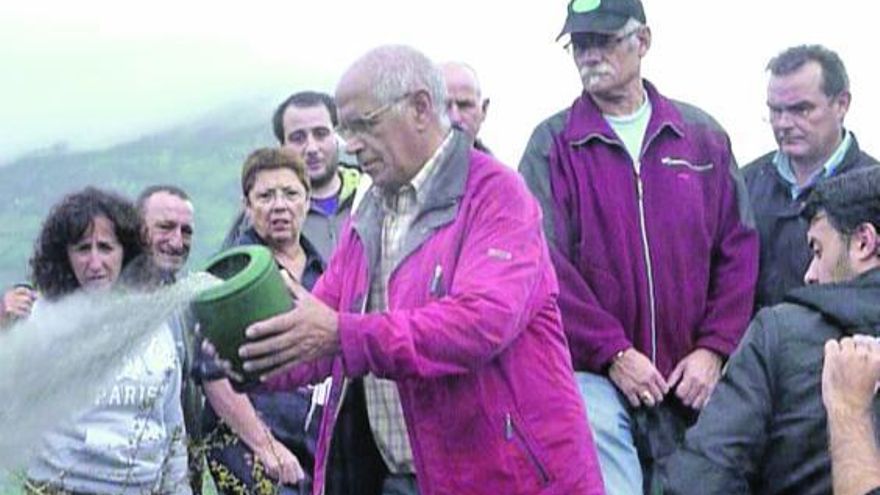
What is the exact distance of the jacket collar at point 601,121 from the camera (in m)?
7.08

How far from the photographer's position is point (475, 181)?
5668mm

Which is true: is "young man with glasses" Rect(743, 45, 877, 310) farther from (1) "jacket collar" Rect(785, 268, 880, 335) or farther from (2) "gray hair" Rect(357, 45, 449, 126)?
(1) "jacket collar" Rect(785, 268, 880, 335)

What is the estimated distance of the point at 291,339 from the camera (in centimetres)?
525

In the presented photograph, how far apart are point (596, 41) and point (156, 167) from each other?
7.30 m

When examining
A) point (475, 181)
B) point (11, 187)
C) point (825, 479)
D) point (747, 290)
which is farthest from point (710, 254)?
point (11, 187)

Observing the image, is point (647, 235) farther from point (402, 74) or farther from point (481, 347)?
point (481, 347)

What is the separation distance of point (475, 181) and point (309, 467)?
239cm

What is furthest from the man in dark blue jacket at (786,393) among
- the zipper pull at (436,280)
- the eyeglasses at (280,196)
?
the eyeglasses at (280,196)

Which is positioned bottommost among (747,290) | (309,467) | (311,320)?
(309,467)

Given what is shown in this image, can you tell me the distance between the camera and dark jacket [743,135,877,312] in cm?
727

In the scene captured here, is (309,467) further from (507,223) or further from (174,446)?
(507,223)

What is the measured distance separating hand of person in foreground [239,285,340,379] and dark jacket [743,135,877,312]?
2.46m

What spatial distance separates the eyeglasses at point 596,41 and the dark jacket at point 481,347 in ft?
5.04

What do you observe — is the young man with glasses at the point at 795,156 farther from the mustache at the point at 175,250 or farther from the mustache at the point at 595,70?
the mustache at the point at 175,250
